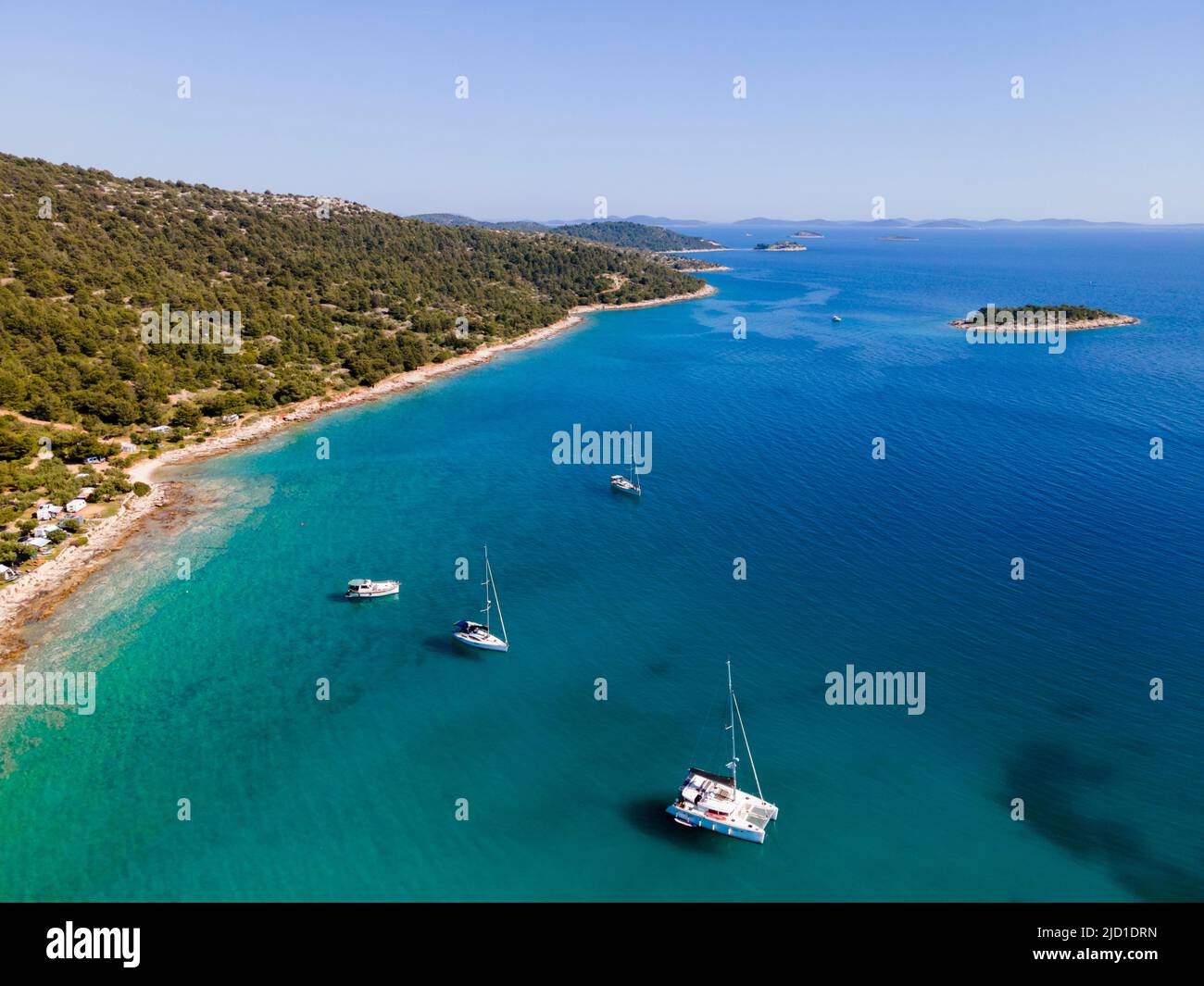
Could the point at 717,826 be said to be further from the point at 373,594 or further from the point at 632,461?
the point at 632,461

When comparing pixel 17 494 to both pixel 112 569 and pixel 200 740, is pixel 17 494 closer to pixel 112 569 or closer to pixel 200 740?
pixel 112 569

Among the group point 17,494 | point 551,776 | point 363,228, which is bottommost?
point 551,776

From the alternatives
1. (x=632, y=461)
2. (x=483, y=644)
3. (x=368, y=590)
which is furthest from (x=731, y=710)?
(x=632, y=461)

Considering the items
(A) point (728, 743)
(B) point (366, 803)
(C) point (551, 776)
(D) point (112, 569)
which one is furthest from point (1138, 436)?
(D) point (112, 569)

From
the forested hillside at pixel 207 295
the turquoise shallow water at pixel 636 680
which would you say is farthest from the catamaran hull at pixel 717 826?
the forested hillside at pixel 207 295

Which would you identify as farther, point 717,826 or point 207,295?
point 207,295
